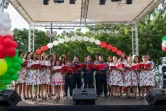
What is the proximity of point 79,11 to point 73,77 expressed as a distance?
4241mm

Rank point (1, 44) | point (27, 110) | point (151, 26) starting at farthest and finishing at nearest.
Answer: point (151, 26)
point (27, 110)
point (1, 44)

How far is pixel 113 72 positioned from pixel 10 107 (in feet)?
9.78

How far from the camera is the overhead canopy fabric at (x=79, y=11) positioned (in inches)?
389

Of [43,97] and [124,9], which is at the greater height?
[124,9]

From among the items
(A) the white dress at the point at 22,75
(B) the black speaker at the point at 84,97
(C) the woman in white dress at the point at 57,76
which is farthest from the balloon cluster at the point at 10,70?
(C) the woman in white dress at the point at 57,76

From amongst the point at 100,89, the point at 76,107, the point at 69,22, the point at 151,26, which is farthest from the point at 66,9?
the point at 151,26

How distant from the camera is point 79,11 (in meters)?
11.1

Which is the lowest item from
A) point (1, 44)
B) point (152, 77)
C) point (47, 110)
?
point (47, 110)

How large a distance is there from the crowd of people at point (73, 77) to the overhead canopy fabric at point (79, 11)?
9.86ft

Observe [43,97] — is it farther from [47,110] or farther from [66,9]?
[66,9]

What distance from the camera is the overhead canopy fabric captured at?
32.4 ft

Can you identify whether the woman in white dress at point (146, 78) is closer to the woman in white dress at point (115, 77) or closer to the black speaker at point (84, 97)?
the woman in white dress at point (115, 77)

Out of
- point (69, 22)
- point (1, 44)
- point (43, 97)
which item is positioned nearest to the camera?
point (1, 44)

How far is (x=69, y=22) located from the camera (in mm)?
12367
